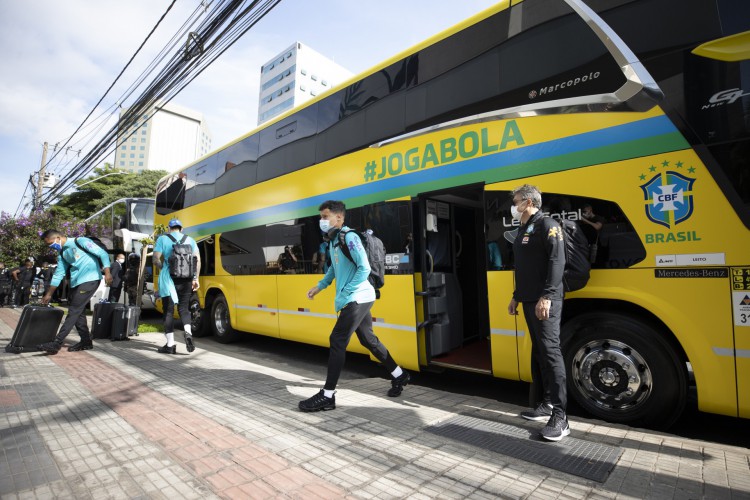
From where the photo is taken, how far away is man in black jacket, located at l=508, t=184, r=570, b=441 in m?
2.93

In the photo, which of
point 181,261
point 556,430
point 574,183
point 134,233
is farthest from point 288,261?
point 134,233

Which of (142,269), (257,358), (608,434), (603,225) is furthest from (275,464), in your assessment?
(142,269)

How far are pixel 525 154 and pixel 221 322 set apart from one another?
6.82 metres

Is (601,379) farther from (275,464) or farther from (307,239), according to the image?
(307,239)

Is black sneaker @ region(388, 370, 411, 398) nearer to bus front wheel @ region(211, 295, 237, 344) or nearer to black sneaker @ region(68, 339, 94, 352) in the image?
bus front wheel @ region(211, 295, 237, 344)

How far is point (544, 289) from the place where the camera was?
295cm

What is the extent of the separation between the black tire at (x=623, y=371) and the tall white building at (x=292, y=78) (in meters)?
63.1

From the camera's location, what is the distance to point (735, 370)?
2.62 m

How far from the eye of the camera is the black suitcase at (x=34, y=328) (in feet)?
19.5

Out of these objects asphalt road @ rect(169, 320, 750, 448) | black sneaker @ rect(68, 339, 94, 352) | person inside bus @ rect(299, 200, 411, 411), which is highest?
person inside bus @ rect(299, 200, 411, 411)

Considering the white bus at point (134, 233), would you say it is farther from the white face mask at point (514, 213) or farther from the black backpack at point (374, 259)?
the white face mask at point (514, 213)

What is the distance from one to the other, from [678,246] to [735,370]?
891 mm

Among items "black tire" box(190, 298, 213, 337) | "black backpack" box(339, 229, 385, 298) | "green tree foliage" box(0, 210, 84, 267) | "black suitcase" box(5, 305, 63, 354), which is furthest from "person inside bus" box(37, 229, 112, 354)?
"green tree foliage" box(0, 210, 84, 267)

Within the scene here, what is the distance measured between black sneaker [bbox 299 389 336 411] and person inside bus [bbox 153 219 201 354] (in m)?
3.50
